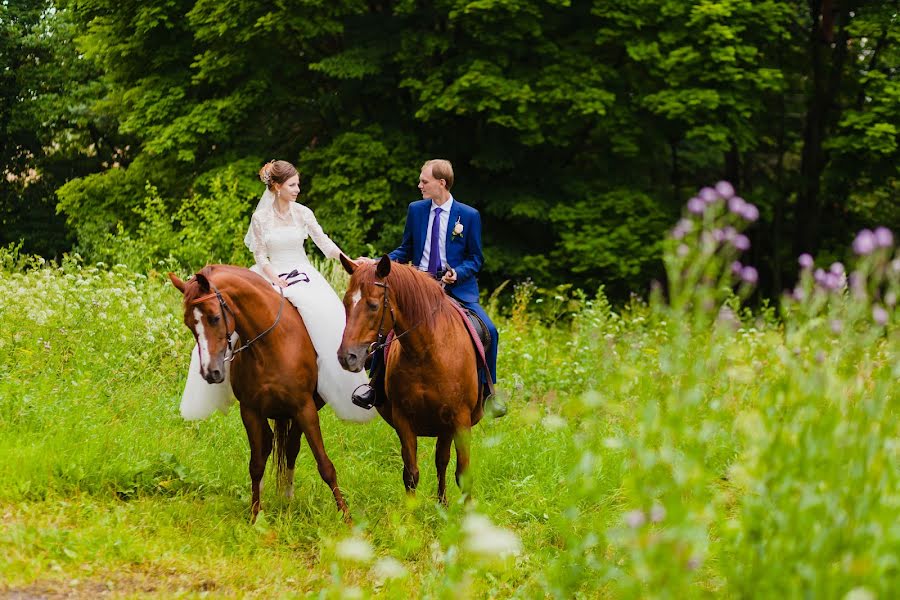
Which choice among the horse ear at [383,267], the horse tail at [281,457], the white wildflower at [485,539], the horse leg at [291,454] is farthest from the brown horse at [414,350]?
the white wildflower at [485,539]

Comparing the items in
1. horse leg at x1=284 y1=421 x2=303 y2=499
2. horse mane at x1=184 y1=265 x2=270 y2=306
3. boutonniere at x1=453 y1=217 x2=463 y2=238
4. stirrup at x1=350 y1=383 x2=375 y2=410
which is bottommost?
horse leg at x1=284 y1=421 x2=303 y2=499

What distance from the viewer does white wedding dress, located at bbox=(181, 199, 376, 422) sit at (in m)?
6.57

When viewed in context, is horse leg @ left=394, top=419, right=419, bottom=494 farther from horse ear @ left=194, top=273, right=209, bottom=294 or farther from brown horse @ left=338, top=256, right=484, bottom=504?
horse ear @ left=194, top=273, right=209, bottom=294

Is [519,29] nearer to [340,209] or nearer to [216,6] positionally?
[340,209]

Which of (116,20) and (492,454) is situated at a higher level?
(116,20)

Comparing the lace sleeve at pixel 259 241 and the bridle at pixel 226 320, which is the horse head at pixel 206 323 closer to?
the bridle at pixel 226 320

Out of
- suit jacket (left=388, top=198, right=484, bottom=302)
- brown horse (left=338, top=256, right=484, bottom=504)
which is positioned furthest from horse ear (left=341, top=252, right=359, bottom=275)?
suit jacket (left=388, top=198, right=484, bottom=302)

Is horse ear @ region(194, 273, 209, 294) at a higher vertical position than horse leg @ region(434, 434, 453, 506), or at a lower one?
higher

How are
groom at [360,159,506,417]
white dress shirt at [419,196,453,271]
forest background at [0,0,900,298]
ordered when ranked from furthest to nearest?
forest background at [0,0,900,298], white dress shirt at [419,196,453,271], groom at [360,159,506,417]

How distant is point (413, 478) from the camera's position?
246 inches

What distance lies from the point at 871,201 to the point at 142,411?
19.2m

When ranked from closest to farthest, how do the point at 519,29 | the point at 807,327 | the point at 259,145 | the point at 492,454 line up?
the point at 807,327 < the point at 492,454 < the point at 519,29 < the point at 259,145

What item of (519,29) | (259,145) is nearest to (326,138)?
(259,145)

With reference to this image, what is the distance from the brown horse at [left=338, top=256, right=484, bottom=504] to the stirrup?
0.13 metres
